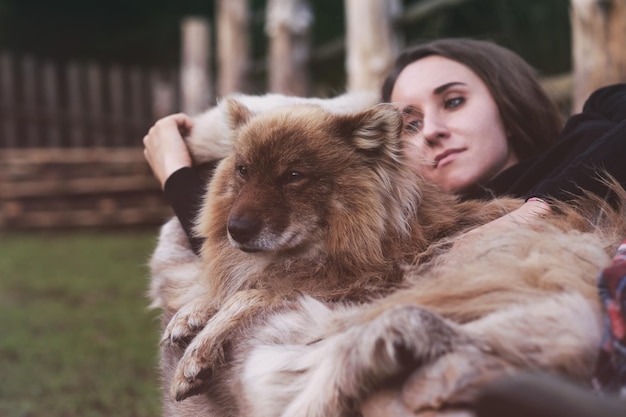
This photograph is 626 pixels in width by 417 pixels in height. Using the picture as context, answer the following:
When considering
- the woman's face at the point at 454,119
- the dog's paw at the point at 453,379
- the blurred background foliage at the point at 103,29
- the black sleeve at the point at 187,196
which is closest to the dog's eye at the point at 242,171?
the black sleeve at the point at 187,196

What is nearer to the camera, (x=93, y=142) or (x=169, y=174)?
(x=169, y=174)

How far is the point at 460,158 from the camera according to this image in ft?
9.01

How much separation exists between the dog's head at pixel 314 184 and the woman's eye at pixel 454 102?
570mm

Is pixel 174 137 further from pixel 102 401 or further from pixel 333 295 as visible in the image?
pixel 102 401

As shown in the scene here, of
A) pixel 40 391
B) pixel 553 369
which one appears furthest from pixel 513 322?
pixel 40 391

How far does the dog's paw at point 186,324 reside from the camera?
2.19 m

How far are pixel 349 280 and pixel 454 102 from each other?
3.37 feet

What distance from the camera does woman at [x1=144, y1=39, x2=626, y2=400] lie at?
2.59m

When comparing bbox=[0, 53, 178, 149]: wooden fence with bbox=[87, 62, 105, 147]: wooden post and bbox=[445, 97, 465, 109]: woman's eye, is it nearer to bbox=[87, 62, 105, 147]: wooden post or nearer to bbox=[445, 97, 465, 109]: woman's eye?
bbox=[87, 62, 105, 147]: wooden post

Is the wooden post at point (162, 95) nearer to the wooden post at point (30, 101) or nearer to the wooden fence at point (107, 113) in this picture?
the wooden fence at point (107, 113)

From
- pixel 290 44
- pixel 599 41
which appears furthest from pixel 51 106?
pixel 599 41

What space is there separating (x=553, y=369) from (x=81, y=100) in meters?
10.5

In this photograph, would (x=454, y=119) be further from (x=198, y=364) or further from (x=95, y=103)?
(x=95, y=103)

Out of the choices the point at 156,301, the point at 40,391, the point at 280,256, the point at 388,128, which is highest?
the point at 388,128
